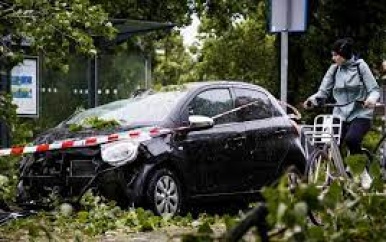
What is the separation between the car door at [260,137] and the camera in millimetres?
10195

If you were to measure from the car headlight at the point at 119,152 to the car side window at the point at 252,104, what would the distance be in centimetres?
183

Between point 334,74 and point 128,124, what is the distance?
7.16 ft

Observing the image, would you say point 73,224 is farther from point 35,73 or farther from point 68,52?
point 35,73

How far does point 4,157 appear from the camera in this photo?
347 inches

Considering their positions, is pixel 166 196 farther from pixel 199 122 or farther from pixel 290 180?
pixel 290 180

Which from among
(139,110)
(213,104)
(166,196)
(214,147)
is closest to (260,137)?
(213,104)

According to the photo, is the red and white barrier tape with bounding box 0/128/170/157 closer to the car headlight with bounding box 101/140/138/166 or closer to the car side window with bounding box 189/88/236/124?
the car headlight with bounding box 101/140/138/166

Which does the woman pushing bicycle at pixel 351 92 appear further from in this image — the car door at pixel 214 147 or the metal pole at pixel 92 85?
the metal pole at pixel 92 85

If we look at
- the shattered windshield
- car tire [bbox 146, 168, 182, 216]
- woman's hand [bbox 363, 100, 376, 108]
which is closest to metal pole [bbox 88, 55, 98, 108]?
the shattered windshield

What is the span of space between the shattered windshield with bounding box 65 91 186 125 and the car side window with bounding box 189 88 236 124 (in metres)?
0.19

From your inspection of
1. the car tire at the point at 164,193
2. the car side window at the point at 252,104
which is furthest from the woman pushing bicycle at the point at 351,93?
the car tire at the point at 164,193

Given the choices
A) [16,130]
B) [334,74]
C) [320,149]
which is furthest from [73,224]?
[334,74]

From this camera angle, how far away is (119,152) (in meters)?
8.80

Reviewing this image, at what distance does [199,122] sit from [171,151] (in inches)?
20.8
